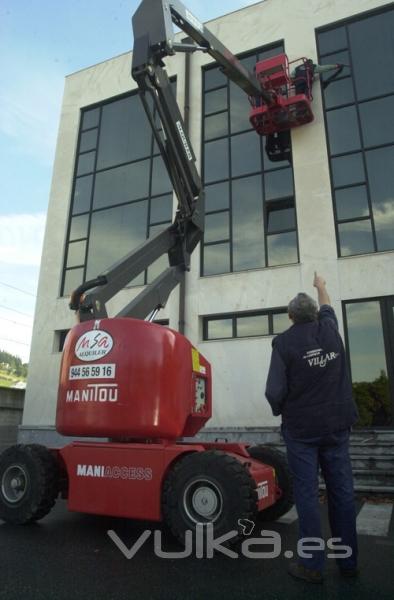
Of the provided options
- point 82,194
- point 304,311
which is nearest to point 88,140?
point 82,194

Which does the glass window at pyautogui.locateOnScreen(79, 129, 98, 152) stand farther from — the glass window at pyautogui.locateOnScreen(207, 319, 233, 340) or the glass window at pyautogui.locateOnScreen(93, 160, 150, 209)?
the glass window at pyautogui.locateOnScreen(207, 319, 233, 340)

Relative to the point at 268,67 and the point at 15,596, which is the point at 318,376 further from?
the point at 268,67

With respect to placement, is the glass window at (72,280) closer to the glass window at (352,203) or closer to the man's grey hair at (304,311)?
the glass window at (352,203)

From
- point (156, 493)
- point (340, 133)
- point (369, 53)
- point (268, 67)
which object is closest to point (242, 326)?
point (340, 133)

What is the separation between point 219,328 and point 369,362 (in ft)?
12.2

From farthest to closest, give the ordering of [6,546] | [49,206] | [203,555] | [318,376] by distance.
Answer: [49,206], [6,546], [203,555], [318,376]

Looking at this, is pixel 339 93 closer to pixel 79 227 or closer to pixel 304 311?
pixel 79 227

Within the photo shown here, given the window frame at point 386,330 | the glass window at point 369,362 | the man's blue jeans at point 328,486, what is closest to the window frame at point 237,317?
the window frame at point 386,330

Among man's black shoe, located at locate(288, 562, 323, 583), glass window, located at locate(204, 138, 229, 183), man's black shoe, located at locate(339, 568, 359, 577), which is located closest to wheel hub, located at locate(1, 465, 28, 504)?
man's black shoe, located at locate(288, 562, 323, 583)

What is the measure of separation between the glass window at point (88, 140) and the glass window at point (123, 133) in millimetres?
304

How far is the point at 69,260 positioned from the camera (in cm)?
1377

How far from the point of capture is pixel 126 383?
3877 millimetres

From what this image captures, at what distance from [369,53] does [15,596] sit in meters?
13.8

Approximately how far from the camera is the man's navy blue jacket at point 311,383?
2.81 metres
